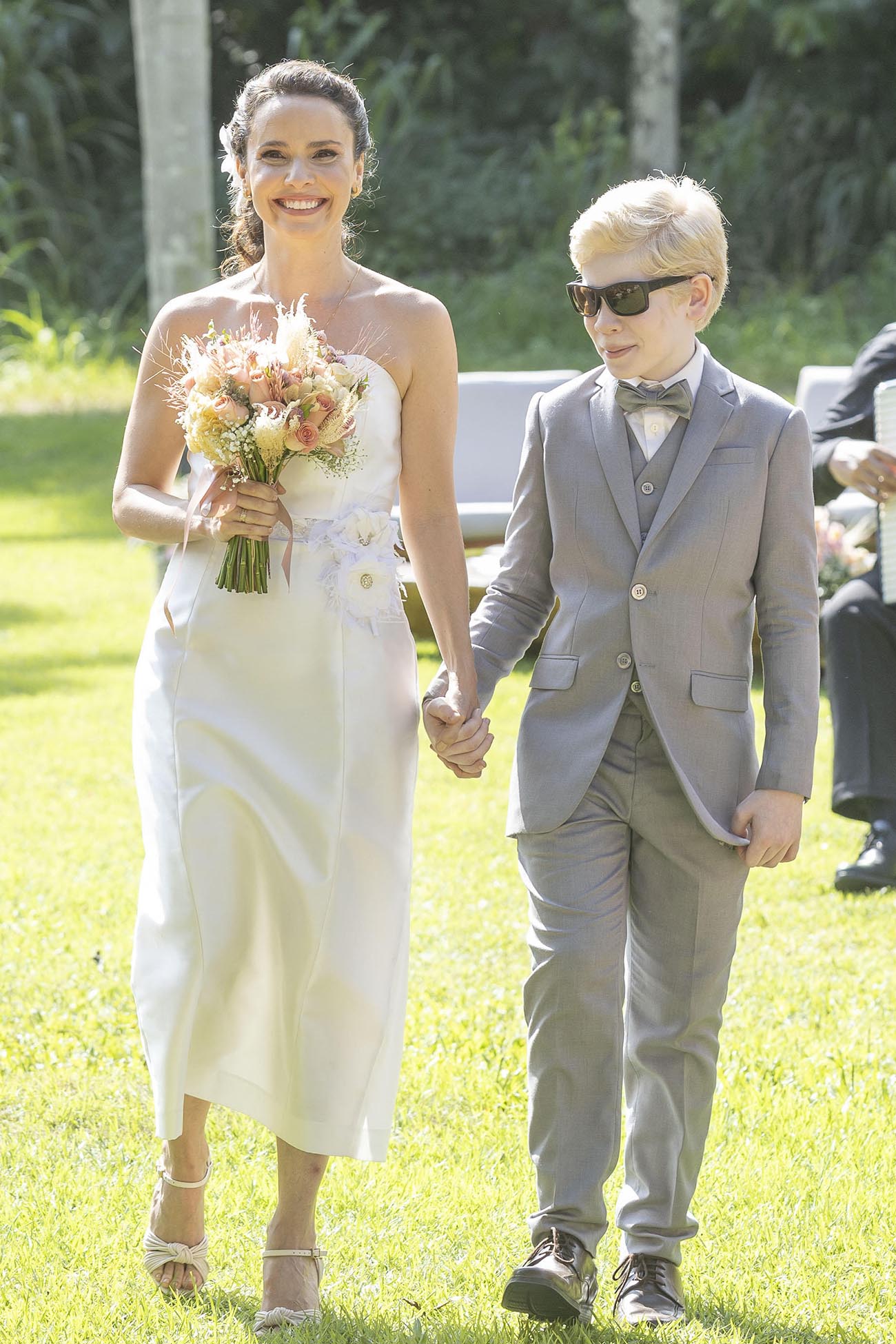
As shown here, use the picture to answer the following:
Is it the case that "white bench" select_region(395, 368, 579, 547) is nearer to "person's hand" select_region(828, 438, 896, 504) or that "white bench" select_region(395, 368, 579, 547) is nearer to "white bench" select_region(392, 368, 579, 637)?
"white bench" select_region(392, 368, 579, 637)

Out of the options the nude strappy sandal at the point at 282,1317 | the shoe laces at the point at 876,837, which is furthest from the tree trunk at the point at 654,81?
the nude strappy sandal at the point at 282,1317

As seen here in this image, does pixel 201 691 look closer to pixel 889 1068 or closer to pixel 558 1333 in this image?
pixel 558 1333

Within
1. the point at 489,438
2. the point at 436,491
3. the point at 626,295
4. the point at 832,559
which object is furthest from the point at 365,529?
the point at 489,438

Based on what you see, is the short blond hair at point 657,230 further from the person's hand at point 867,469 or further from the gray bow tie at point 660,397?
the person's hand at point 867,469

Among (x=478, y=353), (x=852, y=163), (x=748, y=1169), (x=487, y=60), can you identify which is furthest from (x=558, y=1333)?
(x=487, y=60)

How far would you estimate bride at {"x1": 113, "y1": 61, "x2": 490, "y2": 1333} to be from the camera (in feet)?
10.9

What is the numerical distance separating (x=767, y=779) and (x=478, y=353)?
52.7 ft

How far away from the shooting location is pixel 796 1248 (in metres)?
3.60

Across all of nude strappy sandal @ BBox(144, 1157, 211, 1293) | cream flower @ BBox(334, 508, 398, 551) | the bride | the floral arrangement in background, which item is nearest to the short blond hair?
the bride

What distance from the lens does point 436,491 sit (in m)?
3.50

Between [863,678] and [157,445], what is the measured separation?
12.3 feet

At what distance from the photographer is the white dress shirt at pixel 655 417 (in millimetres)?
3301

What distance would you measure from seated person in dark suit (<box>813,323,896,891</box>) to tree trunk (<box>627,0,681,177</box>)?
483 inches

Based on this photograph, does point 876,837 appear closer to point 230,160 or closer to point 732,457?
point 732,457
